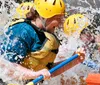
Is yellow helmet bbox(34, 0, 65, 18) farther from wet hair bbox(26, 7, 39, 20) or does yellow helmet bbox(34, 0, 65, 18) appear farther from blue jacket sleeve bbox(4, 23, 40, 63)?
blue jacket sleeve bbox(4, 23, 40, 63)

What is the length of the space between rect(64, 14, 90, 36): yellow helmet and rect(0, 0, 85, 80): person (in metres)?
0.78

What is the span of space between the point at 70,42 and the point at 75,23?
0.23 metres

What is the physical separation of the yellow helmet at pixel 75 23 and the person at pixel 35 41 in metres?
0.78

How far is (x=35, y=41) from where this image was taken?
7.99ft

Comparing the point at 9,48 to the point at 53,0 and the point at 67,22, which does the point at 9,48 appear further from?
the point at 67,22

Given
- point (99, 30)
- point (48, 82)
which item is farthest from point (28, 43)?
point (99, 30)

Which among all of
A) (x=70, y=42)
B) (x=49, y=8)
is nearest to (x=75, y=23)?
(x=70, y=42)

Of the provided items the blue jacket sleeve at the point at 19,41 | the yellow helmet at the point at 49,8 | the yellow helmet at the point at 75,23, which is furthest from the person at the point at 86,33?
the blue jacket sleeve at the point at 19,41

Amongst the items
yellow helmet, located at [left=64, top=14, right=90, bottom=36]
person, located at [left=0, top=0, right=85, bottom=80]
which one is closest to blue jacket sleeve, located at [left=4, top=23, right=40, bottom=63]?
person, located at [left=0, top=0, right=85, bottom=80]

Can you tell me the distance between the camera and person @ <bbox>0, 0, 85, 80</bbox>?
236 centimetres

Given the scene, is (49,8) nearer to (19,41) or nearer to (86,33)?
(19,41)

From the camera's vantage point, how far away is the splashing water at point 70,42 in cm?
305

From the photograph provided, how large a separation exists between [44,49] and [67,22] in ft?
3.05

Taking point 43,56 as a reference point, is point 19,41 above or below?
above
